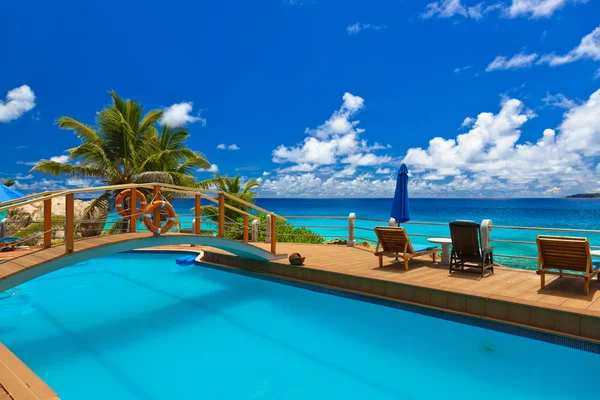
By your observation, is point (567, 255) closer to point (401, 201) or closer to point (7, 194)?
point (401, 201)

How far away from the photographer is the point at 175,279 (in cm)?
850

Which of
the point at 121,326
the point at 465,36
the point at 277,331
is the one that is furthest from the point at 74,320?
the point at 465,36

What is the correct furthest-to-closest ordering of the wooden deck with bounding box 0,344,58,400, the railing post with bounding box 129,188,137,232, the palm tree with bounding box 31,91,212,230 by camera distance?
the palm tree with bounding box 31,91,212,230
the railing post with bounding box 129,188,137,232
the wooden deck with bounding box 0,344,58,400

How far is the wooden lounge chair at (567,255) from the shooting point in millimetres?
4656

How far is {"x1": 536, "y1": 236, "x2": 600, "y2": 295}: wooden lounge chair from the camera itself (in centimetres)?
466

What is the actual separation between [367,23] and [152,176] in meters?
19.0

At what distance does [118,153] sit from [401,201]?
1064 centimetres

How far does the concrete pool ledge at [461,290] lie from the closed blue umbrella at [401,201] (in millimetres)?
1085

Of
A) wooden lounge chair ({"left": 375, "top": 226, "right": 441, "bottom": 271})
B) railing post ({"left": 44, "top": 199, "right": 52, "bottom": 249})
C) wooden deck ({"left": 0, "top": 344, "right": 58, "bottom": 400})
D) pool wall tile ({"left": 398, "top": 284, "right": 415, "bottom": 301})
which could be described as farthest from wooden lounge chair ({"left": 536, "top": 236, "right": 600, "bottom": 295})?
railing post ({"left": 44, "top": 199, "right": 52, "bottom": 249})

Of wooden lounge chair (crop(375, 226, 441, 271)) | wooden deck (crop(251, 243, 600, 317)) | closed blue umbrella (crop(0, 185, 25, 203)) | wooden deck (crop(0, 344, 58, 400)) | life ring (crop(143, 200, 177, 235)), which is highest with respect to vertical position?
closed blue umbrella (crop(0, 185, 25, 203))

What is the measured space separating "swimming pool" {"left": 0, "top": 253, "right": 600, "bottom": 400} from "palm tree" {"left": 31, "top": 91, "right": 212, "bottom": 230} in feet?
23.1

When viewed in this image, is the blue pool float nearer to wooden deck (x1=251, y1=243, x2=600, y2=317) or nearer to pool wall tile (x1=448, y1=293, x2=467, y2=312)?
wooden deck (x1=251, y1=243, x2=600, y2=317)

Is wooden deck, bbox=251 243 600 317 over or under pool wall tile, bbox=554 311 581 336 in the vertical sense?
over

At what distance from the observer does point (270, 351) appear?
15.6 feet
